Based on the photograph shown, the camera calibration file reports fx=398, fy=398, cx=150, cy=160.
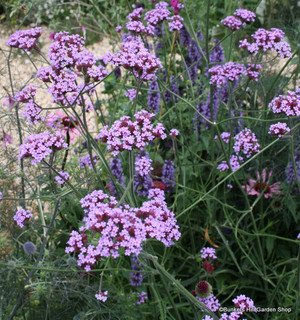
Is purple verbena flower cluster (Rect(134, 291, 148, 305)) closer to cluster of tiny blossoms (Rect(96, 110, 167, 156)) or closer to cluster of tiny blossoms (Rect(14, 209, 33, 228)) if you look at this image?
cluster of tiny blossoms (Rect(14, 209, 33, 228))

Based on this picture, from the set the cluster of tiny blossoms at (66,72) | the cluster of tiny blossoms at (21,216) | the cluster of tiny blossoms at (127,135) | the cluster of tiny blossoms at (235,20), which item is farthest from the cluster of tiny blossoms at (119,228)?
the cluster of tiny blossoms at (235,20)

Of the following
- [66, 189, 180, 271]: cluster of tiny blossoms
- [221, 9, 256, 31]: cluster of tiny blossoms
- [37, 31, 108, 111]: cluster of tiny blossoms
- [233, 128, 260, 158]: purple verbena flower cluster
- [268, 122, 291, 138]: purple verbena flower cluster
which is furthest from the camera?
[221, 9, 256, 31]: cluster of tiny blossoms

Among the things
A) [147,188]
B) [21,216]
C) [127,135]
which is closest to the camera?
[127,135]

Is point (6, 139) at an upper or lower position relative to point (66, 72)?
lower

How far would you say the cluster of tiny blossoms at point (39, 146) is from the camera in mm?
1299

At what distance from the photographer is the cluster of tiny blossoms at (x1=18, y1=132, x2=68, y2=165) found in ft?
4.26

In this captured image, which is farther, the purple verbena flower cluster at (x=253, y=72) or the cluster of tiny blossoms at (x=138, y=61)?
the purple verbena flower cluster at (x=253, y=72)

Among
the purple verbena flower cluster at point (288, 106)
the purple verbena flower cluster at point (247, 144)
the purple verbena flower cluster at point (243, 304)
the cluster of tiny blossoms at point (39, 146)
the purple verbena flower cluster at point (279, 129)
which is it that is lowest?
the purple verbena flower cluster at point (243, 304)

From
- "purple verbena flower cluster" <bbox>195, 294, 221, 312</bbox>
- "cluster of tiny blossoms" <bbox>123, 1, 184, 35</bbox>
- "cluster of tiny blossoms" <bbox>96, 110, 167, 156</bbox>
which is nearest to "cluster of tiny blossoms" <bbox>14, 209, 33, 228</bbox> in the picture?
"cluster of tiny blossoms" <bbox>96, 110, 167, 156</bbox>

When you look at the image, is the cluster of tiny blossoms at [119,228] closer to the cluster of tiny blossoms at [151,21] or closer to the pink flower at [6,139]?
the cluster of tiny blossoms at [151,21]

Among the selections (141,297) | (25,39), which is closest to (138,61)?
(25,39)

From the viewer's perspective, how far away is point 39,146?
4.34 feet

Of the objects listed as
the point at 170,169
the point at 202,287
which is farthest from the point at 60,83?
the point at 202,287

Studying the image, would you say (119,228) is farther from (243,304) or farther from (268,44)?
(268,44)
